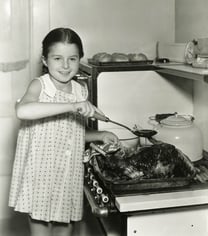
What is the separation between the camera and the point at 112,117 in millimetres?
1461

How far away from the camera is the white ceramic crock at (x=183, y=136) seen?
1.26 metres

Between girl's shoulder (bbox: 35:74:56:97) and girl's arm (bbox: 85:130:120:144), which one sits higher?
girl's shoulder (bbox: 35:74:56:97)

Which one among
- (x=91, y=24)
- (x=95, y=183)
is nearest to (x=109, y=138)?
(x=95, y=183)

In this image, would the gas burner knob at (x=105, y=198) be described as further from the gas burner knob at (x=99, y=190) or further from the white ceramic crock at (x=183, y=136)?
the white ceramic crock at (x=183, y=136)

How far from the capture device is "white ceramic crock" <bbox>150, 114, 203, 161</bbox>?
1263 mm

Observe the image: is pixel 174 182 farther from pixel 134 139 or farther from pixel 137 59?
pixel 137 59

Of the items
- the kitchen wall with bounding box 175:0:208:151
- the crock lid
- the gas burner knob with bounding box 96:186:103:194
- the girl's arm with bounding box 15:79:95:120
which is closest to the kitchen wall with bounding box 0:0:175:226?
the kitchen wall with bounding box 175:0:208:151

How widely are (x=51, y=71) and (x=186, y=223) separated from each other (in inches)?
21.5

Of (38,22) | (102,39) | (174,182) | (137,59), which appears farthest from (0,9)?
(174,182)

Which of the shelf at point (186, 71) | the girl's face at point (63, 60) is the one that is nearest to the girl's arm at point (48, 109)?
the girl's face at point (63, 60)

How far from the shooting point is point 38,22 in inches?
69.0

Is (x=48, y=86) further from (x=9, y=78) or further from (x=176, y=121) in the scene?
(x=9, y=78)

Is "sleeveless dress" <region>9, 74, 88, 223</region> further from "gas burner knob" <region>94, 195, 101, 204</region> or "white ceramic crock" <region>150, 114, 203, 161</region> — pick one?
"white ceramic crock" <region>150, 114, 203, 161</region>

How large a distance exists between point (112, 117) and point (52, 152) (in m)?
0.36
